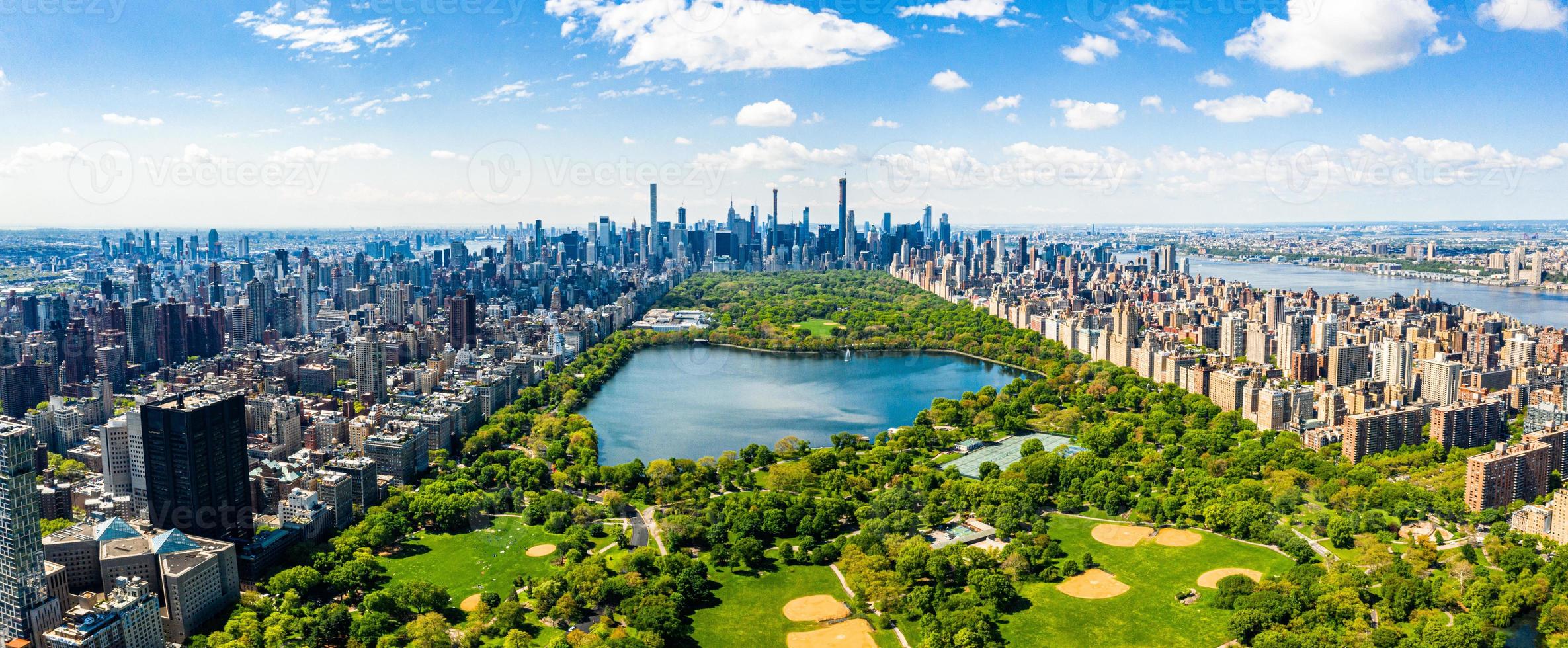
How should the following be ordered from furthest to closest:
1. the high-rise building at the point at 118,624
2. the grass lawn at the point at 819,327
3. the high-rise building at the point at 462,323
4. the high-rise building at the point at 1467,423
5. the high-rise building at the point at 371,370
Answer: the grass lawn at the point at 819,327
the high-rise building at the point at 462,323
the high-rise building at the point at 371,370
the high-rise building at the point at 1467,423
the high-rise building at the point at 118,624

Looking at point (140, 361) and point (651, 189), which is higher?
point (651, 189)

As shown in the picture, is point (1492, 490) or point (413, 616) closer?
point (413, 616)

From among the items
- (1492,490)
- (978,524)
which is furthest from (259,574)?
(1492,490)

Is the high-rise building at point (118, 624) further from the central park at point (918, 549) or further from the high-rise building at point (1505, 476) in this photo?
Answer: the high-rise building at point (1505, 476)

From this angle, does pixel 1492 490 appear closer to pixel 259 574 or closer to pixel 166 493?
pixel 259 574

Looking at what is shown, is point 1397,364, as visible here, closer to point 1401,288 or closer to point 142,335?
point 142,335

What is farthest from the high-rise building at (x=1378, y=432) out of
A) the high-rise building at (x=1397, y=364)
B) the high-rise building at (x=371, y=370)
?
the high-rise building at (x=371, y=370)

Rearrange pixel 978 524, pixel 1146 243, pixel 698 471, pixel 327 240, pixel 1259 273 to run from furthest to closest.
Answer: pixel 1146 243, pixel 327 240, pixel 1259 273, pixel 698 471, pixel 978 524
